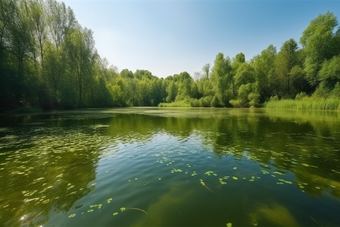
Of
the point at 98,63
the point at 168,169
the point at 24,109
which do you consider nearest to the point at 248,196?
the point at 168,169

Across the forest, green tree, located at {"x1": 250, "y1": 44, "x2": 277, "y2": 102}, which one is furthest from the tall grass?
green tree, located at {"x1": 250, "y1": 44, "x2": 277, "y2": 102}

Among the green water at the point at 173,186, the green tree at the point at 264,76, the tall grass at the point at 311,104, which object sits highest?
the green tree at the point at 264,76

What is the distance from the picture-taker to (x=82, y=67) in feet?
181

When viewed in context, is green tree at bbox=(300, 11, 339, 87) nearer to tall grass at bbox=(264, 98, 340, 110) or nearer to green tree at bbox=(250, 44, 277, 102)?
tall grass at bbox=(264, 98, 340, 110)

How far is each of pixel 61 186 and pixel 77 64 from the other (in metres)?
59.2

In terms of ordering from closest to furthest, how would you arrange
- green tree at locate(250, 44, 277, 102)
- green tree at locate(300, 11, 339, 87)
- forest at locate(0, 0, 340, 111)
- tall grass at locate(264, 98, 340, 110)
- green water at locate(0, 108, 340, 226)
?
green water at locate(0, 108, 340, 226)
tall grass at locate(264, 98, 340, 110)
forest at locate(0, 0, 340, 111)
green tree at locate(300, 11, 339, 87)
green tree at locate(250, 44, 277, 102)

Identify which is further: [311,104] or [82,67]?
[82,67]

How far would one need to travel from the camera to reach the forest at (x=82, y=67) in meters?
35.6

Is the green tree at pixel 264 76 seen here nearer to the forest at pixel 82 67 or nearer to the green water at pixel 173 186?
the forest at pixel 82 67

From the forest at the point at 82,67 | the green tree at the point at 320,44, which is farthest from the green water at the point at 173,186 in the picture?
the green tree at the point at 320,44

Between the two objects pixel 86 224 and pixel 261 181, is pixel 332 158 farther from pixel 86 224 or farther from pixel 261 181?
pixel 86 224

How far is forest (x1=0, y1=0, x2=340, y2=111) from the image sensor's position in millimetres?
35625

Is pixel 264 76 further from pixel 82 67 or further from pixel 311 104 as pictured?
pixel 82 67

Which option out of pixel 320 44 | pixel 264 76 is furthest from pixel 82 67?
pixel 320 44
